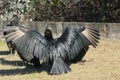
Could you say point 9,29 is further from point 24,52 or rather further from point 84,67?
point 84,67

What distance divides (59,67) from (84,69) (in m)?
0.74

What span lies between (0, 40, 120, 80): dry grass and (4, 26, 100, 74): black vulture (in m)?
0.27

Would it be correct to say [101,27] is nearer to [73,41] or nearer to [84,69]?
[73,41]

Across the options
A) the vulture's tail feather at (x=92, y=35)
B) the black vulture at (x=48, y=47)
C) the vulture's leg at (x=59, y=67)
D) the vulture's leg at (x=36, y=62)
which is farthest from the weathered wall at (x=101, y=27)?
the vulture's leg at (x=59, y=67)

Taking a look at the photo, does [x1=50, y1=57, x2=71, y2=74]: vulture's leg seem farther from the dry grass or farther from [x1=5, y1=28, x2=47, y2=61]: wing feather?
[x1=5, y1=28, x2=47, y2=61]: wing feather

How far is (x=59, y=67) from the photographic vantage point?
381 inches

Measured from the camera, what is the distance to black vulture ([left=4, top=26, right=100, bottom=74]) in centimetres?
979

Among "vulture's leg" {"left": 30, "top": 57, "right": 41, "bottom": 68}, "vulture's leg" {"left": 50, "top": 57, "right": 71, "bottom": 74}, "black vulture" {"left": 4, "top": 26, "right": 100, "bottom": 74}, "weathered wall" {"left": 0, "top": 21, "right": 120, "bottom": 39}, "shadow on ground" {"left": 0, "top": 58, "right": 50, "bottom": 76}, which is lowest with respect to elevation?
"weathered wall" {"left": 0, "top": 21, "right": 120, "bottom": 39}

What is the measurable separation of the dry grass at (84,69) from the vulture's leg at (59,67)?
0.42 ft

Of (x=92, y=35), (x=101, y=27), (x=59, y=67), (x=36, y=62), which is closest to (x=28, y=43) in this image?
(x=36, y=62)

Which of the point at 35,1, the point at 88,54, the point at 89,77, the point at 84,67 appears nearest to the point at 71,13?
the point at 35,1

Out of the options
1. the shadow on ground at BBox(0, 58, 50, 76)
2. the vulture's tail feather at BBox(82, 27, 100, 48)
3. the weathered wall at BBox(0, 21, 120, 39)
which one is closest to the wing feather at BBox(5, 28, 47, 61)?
the shadow on ground at BBox(0, 58, 50, 76)

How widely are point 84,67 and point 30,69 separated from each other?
50.2 inches

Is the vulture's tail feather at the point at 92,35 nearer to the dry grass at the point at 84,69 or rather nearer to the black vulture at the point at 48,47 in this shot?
the black vulture at the point at 48,47
